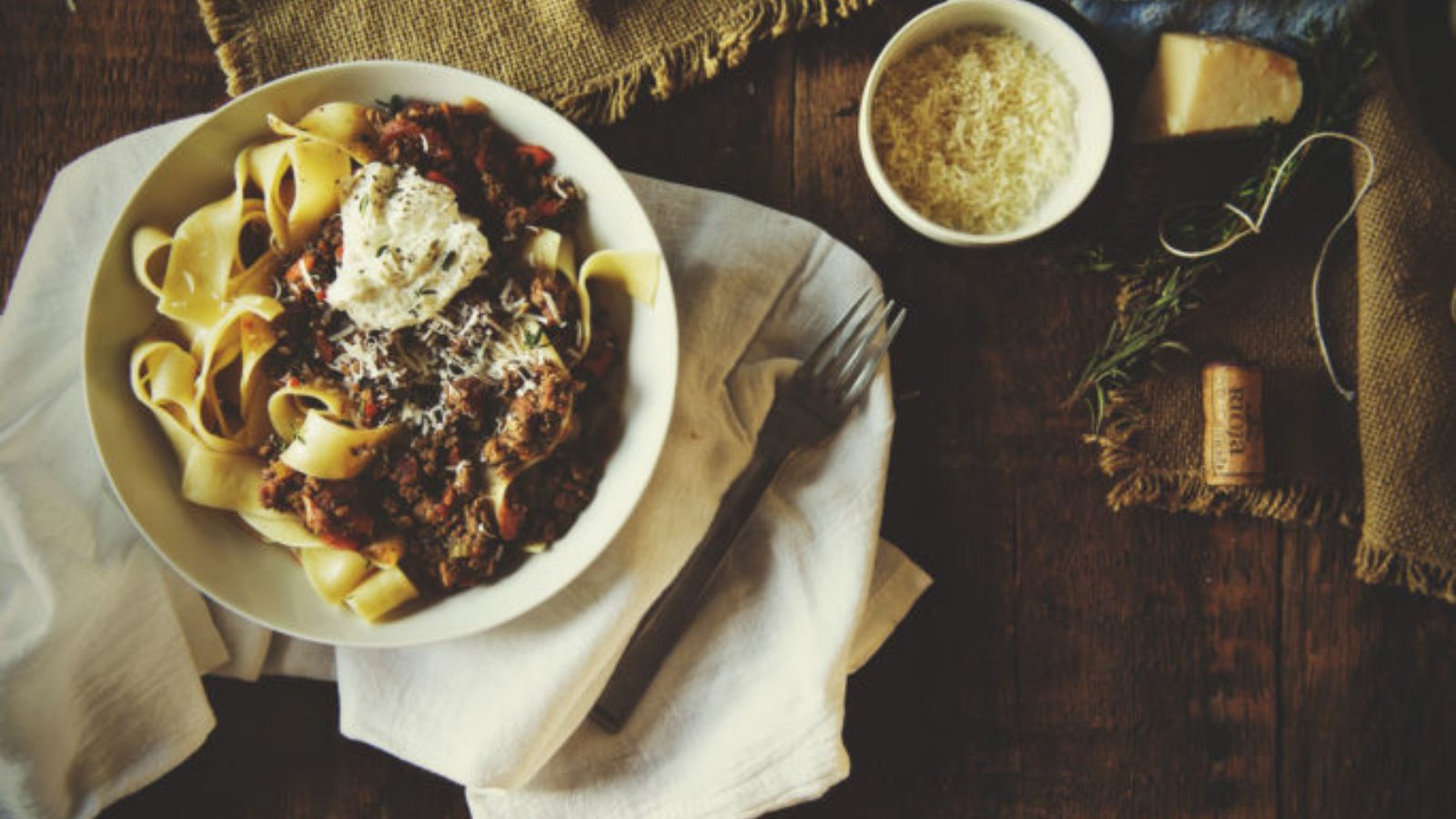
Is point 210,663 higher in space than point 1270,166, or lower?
lower

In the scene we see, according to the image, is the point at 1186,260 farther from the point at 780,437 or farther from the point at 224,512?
the point at 224,512

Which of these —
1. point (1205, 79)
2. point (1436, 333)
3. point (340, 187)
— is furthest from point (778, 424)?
point (1436, 333)

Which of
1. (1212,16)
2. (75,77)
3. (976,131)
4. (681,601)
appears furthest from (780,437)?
(75,77)

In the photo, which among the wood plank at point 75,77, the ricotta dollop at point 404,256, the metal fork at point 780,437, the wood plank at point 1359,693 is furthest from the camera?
the wood plank at point 1359,693

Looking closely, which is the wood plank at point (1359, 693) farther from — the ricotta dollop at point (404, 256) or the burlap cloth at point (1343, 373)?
the ricotta dollop at point (404, 256)

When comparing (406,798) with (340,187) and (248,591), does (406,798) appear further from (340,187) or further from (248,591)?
(340,187)

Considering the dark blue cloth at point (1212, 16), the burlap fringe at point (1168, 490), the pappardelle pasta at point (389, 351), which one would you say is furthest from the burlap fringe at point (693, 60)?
the burlap fringe at point (1168, 490)
